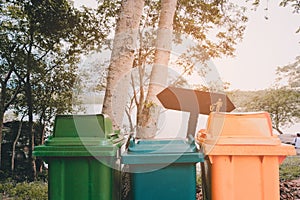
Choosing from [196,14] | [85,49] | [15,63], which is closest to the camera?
[15,63]

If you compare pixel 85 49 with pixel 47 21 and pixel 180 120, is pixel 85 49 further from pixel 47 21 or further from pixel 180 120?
pixel 180 120

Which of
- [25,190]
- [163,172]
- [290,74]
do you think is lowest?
[25,190]

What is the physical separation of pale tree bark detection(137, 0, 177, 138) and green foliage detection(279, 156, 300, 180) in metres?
1.65

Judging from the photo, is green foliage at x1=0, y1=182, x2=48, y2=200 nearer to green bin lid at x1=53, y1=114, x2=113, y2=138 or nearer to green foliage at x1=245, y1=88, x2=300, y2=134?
green bin lid at x1=53, y1=114, x2=113, y2=138

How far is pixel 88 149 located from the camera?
2.12m

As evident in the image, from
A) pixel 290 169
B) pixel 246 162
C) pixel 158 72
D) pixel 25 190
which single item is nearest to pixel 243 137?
pixel 246 162

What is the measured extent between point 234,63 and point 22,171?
297 cm

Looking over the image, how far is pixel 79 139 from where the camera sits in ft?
7.12

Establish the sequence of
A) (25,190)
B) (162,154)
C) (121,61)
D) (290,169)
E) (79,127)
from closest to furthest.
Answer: (162,154)
(79,127)
(121,61)
(25,190)
(290,169)

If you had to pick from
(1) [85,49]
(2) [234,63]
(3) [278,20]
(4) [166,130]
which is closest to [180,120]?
(4) [166,130]

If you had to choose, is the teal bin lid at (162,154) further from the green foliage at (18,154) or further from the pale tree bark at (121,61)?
the green foliage at (18,154)

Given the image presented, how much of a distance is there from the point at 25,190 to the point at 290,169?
3207 mm

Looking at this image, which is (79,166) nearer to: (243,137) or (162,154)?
(162,154)

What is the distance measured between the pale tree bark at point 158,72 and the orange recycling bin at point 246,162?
1.80 metres
